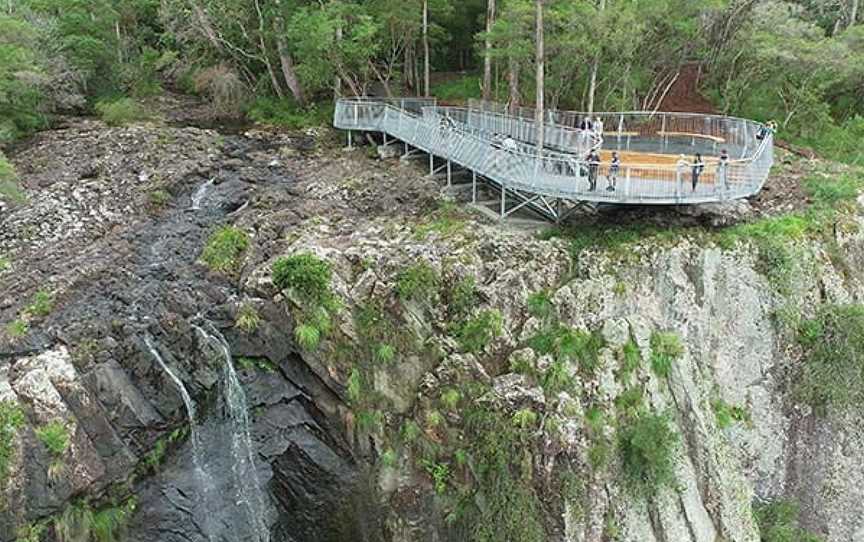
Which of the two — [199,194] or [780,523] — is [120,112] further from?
[780,523]

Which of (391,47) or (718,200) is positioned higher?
A: (391,47)

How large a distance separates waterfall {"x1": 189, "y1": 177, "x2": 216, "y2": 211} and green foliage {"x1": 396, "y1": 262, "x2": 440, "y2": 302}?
9656 millimetres

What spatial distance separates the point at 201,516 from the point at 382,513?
4.58 meters

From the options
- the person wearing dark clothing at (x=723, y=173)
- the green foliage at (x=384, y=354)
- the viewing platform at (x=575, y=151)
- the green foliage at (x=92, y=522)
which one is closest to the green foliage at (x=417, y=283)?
the green foliage at (x=384, y=354)

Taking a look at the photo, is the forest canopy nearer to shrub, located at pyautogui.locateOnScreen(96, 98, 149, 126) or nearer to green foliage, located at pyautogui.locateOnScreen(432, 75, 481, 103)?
green foliage, located at pyautogui.locateOnScreen(432, 75, 481, 103)

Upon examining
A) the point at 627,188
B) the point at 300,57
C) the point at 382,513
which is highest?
the point at 300,57

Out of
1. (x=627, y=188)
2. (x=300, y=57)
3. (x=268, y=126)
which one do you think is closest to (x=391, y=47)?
(x=300, y=57)

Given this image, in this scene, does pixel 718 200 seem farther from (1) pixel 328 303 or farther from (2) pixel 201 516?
(2) pixel 201 516

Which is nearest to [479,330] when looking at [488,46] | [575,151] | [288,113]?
[575,151]

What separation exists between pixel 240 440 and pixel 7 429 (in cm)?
534

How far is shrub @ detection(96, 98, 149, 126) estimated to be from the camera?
3406 cm

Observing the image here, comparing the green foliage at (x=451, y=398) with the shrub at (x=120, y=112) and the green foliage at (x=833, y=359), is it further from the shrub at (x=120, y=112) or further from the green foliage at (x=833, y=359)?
Answer: the shrub at (x=120, y=112)

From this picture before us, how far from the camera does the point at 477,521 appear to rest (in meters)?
18.5

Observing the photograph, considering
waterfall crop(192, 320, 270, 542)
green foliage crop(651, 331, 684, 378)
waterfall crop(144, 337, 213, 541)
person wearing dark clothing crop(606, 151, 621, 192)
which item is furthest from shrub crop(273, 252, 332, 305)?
green foliage crop(651, 331, 684, 378)
